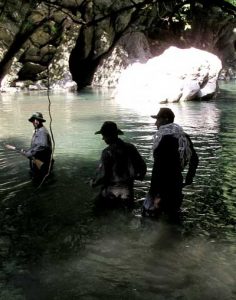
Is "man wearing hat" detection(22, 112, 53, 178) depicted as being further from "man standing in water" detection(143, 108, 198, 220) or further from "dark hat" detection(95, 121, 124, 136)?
"man standing in water" detection(143, 108, 198, 220)

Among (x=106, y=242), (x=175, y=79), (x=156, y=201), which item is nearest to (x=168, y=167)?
(x=156, y=201)

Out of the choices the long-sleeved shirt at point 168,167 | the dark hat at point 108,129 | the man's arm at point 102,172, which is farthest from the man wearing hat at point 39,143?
the long-sleeved shirt at point 168,167

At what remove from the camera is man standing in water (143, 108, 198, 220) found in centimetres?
682

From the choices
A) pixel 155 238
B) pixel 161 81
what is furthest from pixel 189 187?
pixel 161 81

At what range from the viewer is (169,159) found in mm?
6871

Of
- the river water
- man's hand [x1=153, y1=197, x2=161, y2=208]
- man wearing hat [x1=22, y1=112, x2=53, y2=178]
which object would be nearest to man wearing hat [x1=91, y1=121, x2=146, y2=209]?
man's hand [x1=153, y1=197, x2=161, y2=208]

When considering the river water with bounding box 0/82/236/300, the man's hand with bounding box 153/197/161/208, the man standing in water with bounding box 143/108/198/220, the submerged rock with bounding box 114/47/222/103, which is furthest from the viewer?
the submerged rock with bounding box 114/47/222/103

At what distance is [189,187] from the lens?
32.6 feet

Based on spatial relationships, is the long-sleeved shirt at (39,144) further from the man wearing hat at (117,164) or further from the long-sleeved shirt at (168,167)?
the long-sleeved shirt at (168,167)

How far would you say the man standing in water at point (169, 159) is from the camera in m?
6.82

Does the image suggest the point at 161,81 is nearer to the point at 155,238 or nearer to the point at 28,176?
the point at 28,176

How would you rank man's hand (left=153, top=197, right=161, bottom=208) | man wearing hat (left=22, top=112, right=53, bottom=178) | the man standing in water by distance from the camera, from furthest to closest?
1. man wearing hat (left=22, top=112, right=53, bottom=178)
2. man's hand (left=153, top=197, right=161, bottom=208)
3. the man standing in water

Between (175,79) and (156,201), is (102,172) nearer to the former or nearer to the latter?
(156,201)

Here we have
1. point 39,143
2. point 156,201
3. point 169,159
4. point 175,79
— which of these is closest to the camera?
point 169,159
